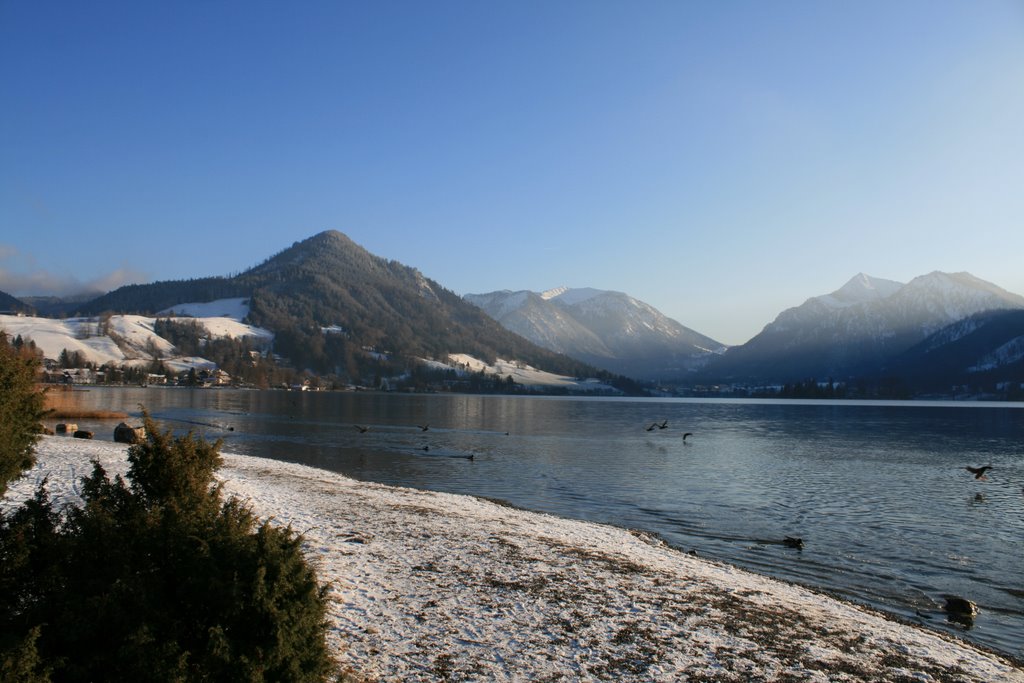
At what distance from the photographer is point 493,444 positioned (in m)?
71.1

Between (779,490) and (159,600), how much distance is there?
42.2 m

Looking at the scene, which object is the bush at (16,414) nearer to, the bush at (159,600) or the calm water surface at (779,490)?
the bush at (159,600)

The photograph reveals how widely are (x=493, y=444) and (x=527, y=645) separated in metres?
58.9

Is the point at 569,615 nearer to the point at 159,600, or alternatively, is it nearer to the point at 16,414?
the point at 159,600

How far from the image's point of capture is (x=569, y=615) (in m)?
14.4

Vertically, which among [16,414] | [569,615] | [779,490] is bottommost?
[779,490]

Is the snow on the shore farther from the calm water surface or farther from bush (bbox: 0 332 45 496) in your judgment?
bush (bbox: 0 332 45 496)

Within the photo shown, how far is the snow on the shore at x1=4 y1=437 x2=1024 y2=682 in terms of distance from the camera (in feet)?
39.0

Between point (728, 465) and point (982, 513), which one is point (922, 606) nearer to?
point (982, 513)

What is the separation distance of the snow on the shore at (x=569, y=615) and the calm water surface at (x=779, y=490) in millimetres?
4585

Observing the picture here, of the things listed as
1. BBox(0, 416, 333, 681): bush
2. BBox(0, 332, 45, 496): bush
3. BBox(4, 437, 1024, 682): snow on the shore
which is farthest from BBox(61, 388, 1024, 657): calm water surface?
BBox(0, 416, 333, 681): bush

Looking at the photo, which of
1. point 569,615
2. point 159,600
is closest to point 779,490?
point 569,615

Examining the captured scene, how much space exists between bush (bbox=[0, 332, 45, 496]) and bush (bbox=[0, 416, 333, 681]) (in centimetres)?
676

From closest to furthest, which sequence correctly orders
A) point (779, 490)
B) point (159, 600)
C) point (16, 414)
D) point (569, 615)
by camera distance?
1. point (159, 600)
2. point (569, 615)
3. point (16, 414)
4. point (779, 490)
